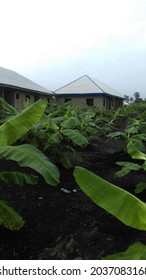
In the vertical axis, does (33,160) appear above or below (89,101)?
above

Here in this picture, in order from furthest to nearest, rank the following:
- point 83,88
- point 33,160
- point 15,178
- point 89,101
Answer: point 83,88 < point 89,101 < point 15,178 < point 33,160

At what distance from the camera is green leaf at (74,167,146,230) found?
210 centimetres

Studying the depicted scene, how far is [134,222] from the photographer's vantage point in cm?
216

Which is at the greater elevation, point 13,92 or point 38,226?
point 13,92

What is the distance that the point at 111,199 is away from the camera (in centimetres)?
213

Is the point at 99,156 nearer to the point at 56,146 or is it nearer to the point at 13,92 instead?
the point at 56,146

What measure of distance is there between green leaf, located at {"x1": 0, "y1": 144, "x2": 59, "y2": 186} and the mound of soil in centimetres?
107

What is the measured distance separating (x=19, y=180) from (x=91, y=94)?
3204cm

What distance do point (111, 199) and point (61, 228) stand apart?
6.27ft

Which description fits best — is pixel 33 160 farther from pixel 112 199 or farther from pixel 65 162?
pixel 65 162

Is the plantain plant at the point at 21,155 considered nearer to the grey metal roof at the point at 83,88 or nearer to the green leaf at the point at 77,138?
the green leaf at the point at 77,138

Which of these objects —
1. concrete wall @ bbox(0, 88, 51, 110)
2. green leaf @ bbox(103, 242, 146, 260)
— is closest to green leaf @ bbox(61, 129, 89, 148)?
green leaf @ bbox(103, 242, 146, 260)

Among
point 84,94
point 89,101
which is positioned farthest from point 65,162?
point 89,101
